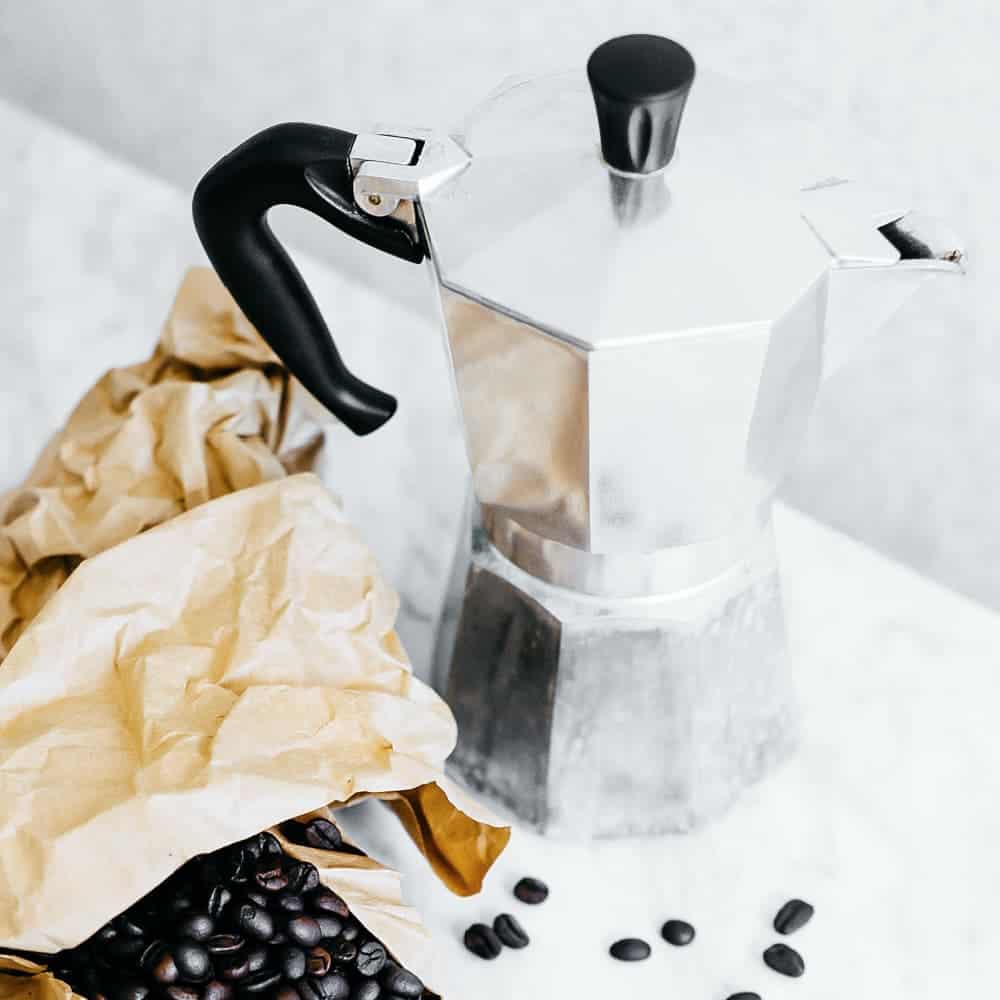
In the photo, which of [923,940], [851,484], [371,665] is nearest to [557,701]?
[371,665]

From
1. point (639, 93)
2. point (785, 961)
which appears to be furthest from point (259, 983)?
point (639, 93)

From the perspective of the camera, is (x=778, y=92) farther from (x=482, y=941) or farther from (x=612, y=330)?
(x=482, y=941)

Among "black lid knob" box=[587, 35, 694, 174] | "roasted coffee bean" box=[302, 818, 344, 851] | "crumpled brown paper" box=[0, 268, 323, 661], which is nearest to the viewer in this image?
"black lid knob" box=[587, 35, 694, 174]

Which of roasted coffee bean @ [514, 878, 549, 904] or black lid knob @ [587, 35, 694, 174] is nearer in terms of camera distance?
black lid knob @ [587, 35, 694, 174]

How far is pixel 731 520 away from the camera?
0.60 meters

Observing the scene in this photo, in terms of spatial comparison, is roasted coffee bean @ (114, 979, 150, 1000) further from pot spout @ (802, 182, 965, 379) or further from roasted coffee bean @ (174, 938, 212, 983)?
pot spout @ (802, 182, 965, 379)

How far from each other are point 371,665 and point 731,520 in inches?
6.7

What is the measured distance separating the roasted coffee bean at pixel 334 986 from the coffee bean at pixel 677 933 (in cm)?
17

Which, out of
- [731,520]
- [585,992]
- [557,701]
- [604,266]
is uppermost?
[604,266]

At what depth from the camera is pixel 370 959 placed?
0.58 meters

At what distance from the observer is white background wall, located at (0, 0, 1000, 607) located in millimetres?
753

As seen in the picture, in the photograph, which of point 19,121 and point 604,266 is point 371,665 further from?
point 19,121

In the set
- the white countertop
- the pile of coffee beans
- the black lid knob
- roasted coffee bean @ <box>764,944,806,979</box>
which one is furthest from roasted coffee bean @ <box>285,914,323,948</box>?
the black lid knob

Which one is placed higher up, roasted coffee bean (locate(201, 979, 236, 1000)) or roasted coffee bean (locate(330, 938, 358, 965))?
roasted coffee bean (locate(201, 979, 236, 1000))
